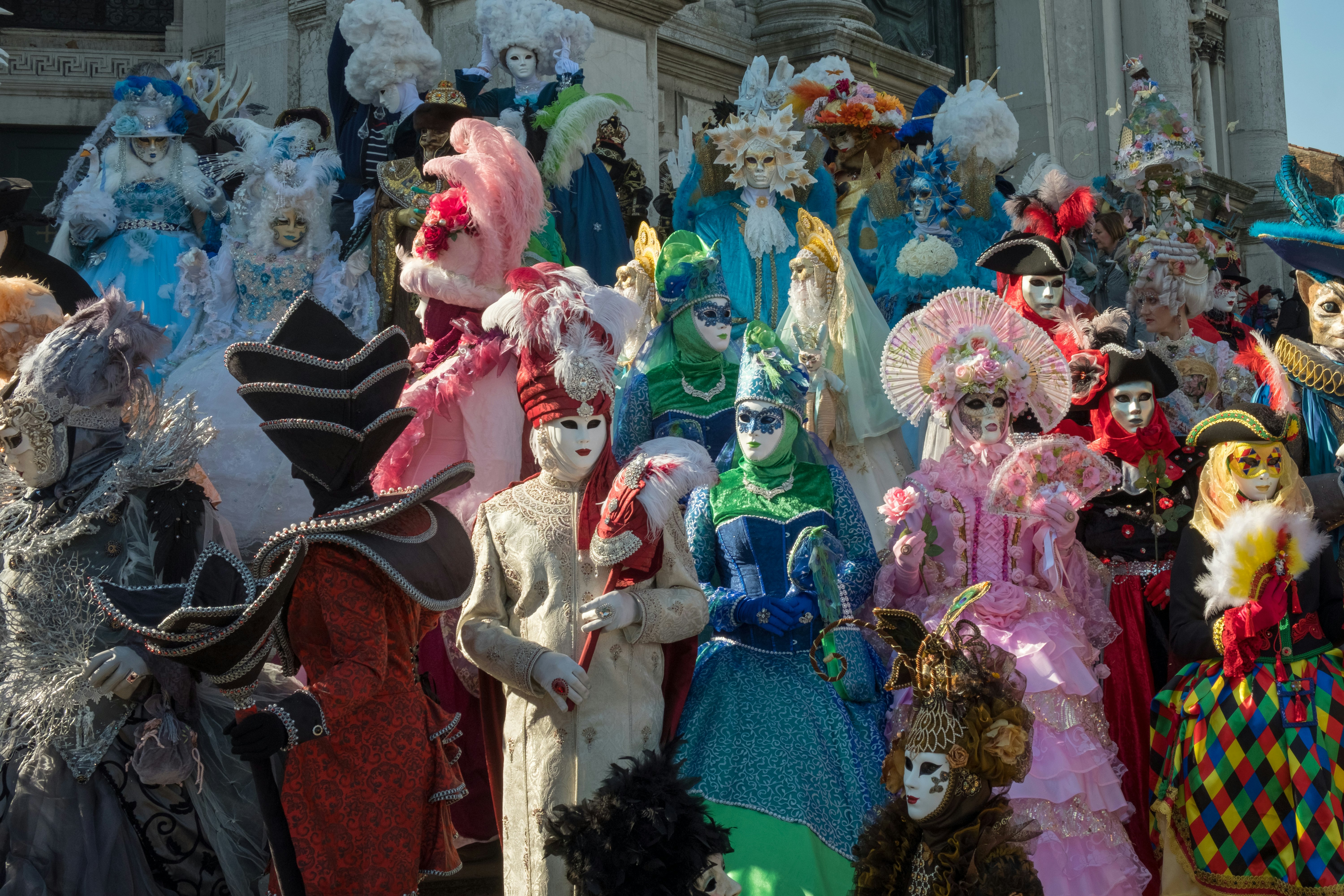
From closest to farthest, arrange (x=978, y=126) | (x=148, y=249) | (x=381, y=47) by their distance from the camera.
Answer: (x=148, y=249)
(x=381, y=47)
(x=978, y=126)

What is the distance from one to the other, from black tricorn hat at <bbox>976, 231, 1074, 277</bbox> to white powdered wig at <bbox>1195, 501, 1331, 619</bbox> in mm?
2234

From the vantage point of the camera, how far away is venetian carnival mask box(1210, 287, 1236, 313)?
31.5 feet

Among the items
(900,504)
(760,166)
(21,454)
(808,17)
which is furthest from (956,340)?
(808,17)

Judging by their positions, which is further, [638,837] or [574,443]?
[574,443]

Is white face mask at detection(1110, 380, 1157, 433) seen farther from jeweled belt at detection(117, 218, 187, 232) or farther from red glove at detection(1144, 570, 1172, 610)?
jeweled belt at detection(117, 218, 187, 232)

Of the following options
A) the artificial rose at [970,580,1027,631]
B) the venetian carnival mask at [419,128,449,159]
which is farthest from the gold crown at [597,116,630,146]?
the artificial rose at [970,580,1027,631]

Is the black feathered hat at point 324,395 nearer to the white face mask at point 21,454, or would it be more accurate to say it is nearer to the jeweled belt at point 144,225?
the white face mask at point 21,454

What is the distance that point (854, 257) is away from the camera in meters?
8.37

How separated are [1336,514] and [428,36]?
5.62 metres

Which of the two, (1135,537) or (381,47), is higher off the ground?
(381,47)

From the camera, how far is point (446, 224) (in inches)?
227

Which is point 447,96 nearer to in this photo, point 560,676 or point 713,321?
point 713,321

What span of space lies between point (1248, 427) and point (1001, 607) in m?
1.03

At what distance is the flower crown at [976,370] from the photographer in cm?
518
